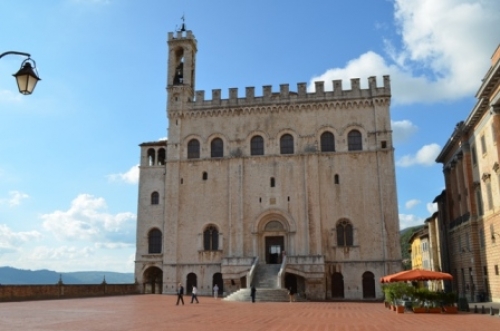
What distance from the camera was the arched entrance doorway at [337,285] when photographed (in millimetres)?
39125

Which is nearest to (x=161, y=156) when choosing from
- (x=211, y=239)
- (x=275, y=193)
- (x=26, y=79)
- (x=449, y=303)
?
(x=211, y=239)

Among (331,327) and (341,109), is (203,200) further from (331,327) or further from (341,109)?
(331,327)

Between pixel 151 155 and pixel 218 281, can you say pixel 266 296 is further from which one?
pixel 151 155

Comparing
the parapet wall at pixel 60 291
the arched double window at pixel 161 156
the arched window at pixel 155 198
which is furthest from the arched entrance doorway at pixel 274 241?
the arched double window at pixel 161 156

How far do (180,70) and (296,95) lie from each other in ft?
39.8

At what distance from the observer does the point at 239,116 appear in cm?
4388

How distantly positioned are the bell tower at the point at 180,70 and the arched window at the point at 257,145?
725 cm

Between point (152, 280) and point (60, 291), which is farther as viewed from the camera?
point (152, 280)

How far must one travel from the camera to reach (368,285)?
3894cm

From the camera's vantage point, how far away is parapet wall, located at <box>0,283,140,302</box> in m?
30.2

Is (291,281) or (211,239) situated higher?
(211,239)

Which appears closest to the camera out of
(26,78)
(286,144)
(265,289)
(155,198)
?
(26,78)

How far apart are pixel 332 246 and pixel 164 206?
15.3 metres

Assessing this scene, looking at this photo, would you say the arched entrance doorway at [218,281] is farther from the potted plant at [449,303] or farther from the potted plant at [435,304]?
the potted plant at [449,303]
